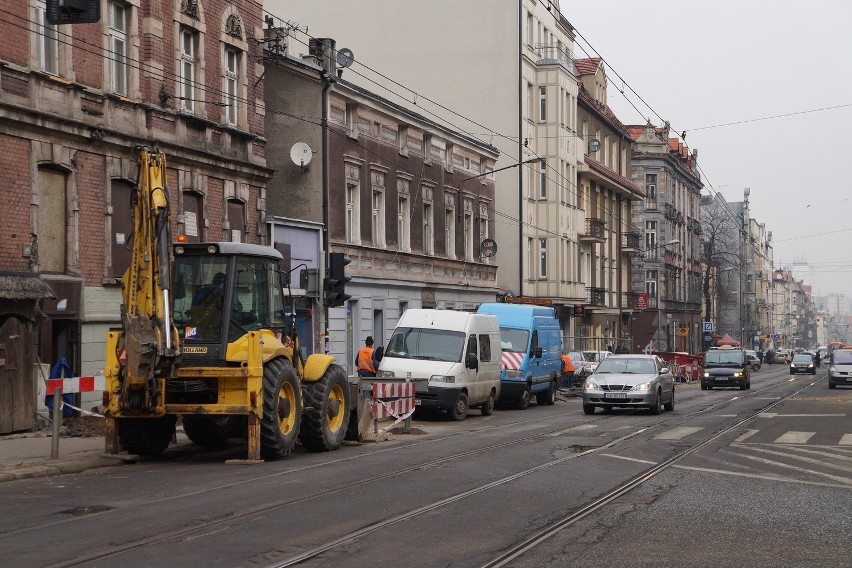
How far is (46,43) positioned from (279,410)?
393 inches

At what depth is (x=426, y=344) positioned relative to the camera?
93.1 ft

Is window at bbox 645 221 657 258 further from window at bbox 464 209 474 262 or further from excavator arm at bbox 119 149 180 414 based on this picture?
excavator arm at bbox 119 149 180 414

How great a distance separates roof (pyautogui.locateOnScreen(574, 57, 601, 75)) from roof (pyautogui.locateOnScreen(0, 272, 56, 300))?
55.2 m

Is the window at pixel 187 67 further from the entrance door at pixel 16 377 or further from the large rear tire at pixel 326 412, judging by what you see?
the large rear tire at pixel 326 412

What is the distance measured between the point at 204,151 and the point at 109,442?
41.6ft

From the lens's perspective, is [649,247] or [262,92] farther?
[649,247]

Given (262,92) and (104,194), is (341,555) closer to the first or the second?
(104,194)

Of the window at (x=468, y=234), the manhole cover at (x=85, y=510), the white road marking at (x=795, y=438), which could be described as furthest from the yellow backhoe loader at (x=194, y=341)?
the window at (x=468, y=234)

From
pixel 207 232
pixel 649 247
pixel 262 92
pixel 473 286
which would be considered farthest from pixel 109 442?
pixel 649 247

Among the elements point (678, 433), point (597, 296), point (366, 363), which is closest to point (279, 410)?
point (678, 433)

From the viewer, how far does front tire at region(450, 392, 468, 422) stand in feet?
90.5

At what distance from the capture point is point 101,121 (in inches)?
985

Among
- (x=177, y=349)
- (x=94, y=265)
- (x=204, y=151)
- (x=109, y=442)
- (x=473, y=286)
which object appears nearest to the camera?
(x=177, y=349)

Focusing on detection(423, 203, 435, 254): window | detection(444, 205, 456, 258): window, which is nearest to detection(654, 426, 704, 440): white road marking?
detection(423, 203, 435, 254): window
